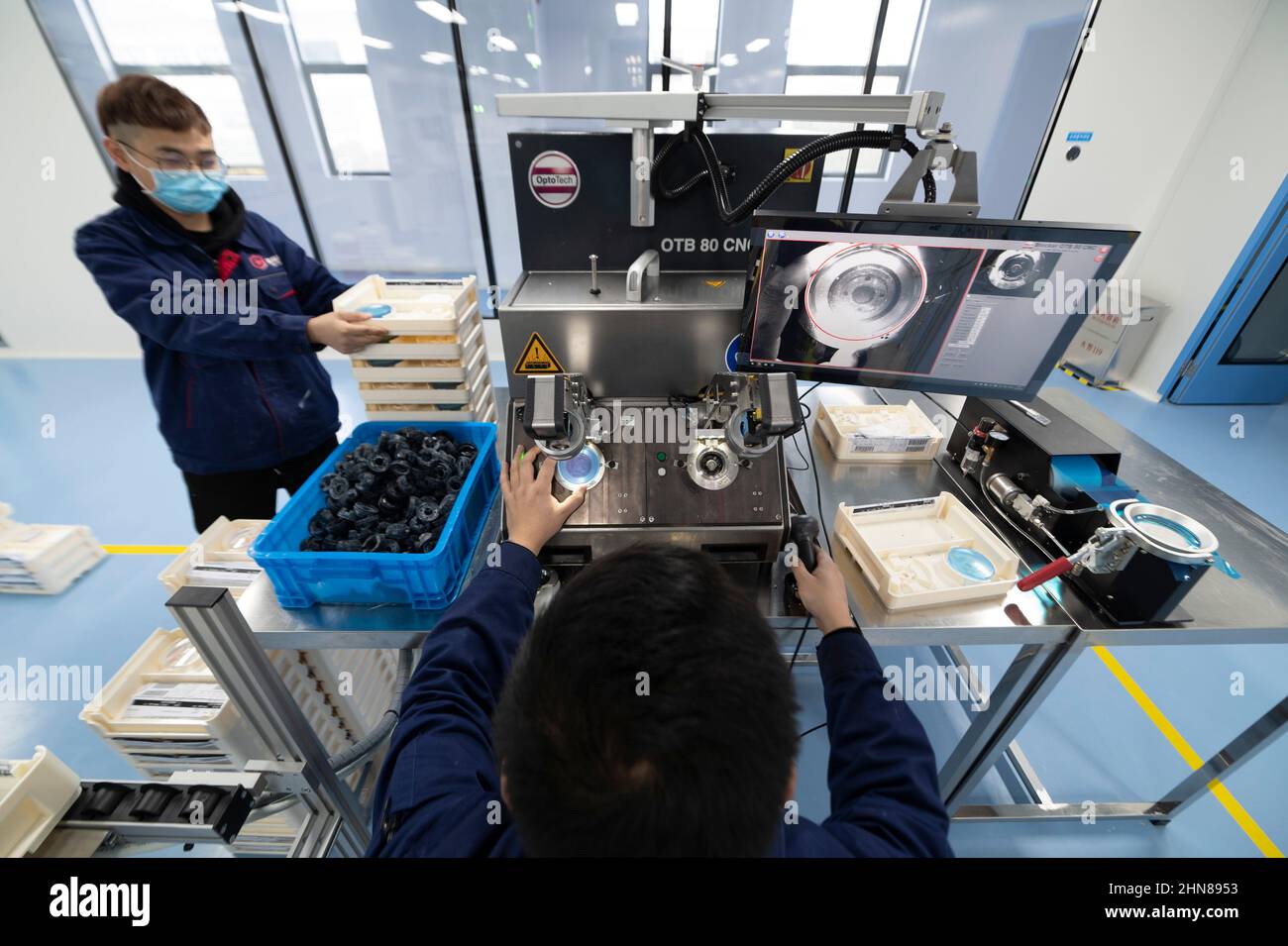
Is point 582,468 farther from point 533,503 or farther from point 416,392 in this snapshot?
point 416,392

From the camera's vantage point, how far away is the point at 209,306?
1.26 meters

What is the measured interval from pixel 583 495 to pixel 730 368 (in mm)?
475

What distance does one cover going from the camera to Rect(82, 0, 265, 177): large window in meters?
3.29

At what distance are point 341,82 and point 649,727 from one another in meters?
4.92

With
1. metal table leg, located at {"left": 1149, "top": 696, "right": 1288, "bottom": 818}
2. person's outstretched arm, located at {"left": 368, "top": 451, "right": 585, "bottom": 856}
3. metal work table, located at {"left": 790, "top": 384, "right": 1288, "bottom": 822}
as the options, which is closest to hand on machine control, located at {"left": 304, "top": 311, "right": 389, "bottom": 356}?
person's outstretched arm, located at {"left": 368, "top": 451, "right": 585, "bottom": 856}

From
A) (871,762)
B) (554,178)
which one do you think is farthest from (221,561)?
(871,762)

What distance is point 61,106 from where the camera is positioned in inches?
129

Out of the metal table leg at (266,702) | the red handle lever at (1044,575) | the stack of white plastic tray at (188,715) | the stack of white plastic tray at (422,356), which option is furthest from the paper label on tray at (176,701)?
the red handle lever at (1044,575)

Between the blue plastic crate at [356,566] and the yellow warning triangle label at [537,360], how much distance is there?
254mm

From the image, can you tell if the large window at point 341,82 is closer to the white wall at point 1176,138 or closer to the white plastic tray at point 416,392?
the white plastic tray at point 416,392

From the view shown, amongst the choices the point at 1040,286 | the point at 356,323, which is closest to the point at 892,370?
the point at 1040,286

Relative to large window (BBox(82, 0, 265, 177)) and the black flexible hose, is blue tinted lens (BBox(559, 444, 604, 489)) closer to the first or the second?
the black flexible hose

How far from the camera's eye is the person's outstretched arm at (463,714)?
627 millimetres

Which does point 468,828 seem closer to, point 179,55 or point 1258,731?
point 1258,731
